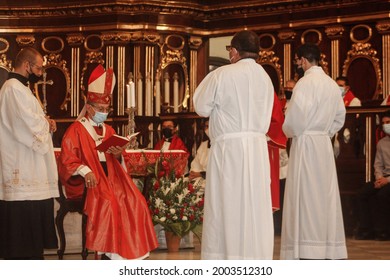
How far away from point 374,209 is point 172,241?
111 inches

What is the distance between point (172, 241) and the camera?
1099 centimetres

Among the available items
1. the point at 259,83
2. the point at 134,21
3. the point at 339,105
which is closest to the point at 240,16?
the point at 134,21

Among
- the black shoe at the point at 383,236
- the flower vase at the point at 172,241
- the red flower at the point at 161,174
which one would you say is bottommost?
the black shoe at the point at 383,236

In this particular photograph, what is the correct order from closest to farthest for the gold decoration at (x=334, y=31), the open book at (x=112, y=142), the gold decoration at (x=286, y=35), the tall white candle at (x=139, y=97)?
the open book at (x=112, y=142) < the tall white candle at (x=139, y=97) < the gold decoration at (x=334, y=31) < the gold decoration at (x=286, y=35)

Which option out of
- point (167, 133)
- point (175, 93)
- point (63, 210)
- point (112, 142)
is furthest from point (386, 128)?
point (175, 93)

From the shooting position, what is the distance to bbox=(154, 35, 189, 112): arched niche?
55.1 ft

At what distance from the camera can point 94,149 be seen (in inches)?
373

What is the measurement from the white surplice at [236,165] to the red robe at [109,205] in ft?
4.59

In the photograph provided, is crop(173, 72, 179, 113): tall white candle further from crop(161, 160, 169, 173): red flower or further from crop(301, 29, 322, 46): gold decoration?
crop(161, 160, 169, 173): red flower

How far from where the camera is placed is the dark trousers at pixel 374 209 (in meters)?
12.6

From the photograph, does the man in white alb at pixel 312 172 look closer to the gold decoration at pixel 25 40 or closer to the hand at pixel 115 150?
the hand at pixel 115 150

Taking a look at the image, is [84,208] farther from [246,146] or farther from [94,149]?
[246,146]

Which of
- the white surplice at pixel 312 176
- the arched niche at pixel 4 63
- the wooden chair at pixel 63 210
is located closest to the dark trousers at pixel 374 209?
the white surplice at pixel 312 176

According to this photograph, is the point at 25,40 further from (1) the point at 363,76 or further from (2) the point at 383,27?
(2) the point at 383,27
